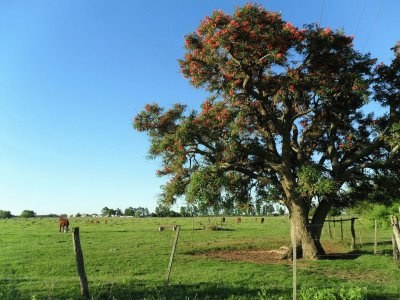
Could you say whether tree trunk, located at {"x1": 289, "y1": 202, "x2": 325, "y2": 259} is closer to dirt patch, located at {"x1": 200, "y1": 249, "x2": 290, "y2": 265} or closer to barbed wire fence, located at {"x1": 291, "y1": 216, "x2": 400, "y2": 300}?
barbed wire fence, located at {"x1": 291, "y1": 216, "x2": 400, "y2": 300}

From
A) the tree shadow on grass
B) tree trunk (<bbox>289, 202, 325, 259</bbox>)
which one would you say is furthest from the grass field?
tree trunk (<bbox>289, 202, 325, 259</bbox>)

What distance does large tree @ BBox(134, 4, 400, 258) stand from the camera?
819 inches

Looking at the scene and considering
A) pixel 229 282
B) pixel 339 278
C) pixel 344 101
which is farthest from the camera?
pixel 344 101

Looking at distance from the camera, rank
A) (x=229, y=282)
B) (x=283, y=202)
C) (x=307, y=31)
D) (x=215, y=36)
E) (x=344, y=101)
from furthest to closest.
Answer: (x=283, y=202) < (x=344, y=101) < (x=307, y=31) < (x=215, y=36) < (x=229, y=282)

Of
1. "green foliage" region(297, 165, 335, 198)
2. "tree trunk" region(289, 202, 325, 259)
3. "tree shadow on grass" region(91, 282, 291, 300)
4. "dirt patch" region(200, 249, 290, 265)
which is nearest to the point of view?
"tree shadow on grass" region(91, 282, 291, 300)

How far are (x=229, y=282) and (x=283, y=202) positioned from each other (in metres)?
12.5

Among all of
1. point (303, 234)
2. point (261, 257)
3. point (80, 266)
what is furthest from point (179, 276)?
point (303, 234)

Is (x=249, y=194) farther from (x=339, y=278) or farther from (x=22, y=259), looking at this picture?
(x=22, y=259)

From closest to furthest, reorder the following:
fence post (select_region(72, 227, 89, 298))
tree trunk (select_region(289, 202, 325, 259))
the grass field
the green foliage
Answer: fence post (select_region(72, 227, 89, 298)) → the grass field → the green foliage → tree trunk (select_region(289, 202, 325, 259))

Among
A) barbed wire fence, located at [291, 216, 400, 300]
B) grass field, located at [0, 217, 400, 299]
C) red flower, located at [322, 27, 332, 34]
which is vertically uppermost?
red flower, located at [322, 27, 332, 34]

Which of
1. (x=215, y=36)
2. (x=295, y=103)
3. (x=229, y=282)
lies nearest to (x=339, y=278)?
(x=229, y=282)

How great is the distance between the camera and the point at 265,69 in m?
22.6

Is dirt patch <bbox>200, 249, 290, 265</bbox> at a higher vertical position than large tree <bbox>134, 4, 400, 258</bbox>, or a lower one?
lower

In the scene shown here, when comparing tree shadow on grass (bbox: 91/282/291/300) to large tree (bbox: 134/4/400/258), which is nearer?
tree shadow on grass (bbox: 91/282/291/300)
